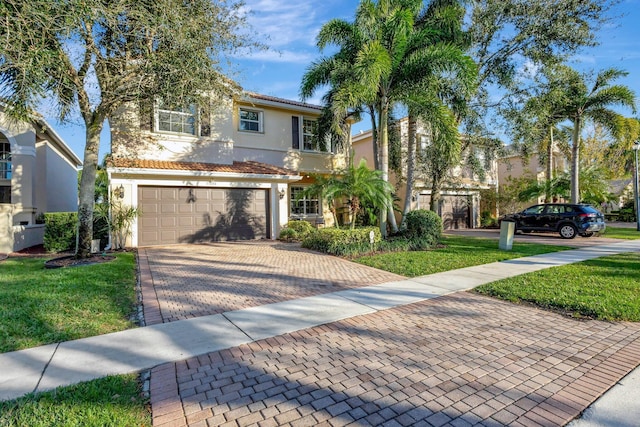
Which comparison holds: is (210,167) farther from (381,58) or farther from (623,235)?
(623,235)

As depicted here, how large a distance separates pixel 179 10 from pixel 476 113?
13209 millimetres

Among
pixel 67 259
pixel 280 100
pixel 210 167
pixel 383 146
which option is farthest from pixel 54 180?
pixel 383 146

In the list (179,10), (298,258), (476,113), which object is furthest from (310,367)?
(476,113)

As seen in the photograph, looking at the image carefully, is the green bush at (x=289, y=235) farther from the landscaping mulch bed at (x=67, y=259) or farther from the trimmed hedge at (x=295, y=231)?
the landscaping mulch bed at (x=67, y=259)

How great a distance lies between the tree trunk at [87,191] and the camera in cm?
948

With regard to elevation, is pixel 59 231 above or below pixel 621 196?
below

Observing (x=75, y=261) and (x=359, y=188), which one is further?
(x=359, y=188)

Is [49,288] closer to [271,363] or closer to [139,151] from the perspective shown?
[271,363]

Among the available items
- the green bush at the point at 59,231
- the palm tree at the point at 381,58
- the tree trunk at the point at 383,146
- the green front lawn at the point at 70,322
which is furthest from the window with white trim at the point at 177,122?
the tree trunk at the point at 383,146

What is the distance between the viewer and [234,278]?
24.9ft

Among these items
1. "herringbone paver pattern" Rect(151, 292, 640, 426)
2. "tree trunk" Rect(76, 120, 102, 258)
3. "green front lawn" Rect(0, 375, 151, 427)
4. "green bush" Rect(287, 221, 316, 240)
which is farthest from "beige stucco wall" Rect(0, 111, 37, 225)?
"herringbone paver pattern" Rect(151, 292, 640, 426)

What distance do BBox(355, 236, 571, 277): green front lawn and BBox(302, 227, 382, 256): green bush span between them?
593mm

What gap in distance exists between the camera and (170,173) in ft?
41.4

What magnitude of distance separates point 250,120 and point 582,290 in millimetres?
14954
